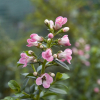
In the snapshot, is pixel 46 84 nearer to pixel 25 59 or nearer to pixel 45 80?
pixel 45 80

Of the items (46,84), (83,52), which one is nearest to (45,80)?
(46,84)

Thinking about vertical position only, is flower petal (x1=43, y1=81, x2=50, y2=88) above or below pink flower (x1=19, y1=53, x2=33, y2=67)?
below

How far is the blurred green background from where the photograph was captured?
135cm

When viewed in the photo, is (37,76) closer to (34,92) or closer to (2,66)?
(34,92)

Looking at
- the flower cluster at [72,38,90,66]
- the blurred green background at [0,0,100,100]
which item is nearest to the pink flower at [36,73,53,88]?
the blurred green background at [0,0,100,100]

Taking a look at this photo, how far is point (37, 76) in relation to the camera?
2.04 feet

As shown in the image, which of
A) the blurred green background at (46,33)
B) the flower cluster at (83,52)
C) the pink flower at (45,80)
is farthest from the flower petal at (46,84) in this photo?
the flower cluster at (83,52)

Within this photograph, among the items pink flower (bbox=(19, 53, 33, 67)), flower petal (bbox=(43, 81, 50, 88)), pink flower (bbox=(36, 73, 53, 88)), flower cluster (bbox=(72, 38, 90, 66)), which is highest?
flower cluster (bbox=(72, 38, 90, 66))

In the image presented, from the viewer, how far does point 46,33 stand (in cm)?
294

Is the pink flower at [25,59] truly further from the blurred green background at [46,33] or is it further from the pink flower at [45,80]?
the blurred green background at [46,33]

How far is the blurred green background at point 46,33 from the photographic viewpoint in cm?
135

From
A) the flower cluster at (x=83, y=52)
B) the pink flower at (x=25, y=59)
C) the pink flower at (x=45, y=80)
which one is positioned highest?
the flower cluster at (x=83, y=52)

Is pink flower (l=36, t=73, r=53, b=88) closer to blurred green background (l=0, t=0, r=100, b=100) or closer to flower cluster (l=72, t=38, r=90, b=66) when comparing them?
blurred green background (l=0, t=0, r=100, b=100)

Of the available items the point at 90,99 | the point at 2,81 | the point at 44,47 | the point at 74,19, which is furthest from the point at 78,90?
the point at 74,19
